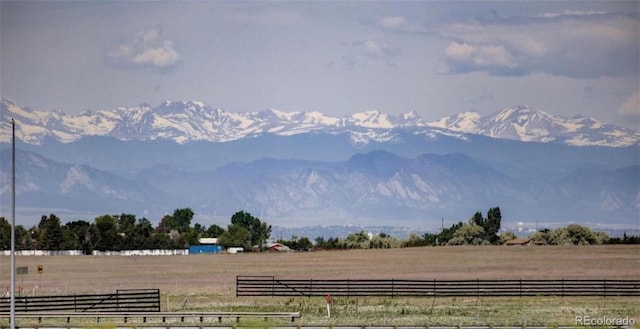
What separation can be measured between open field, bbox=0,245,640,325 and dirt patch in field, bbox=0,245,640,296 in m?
0.10

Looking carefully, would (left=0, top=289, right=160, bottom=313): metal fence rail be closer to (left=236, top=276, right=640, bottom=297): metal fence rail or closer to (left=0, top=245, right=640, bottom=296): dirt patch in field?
(left=236, top=276, right=640, bottom=297): metal fence rail

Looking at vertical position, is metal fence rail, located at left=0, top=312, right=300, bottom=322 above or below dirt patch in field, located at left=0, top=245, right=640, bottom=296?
below

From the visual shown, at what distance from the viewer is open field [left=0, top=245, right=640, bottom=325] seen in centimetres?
6938

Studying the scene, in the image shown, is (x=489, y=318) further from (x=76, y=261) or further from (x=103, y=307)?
(x=76, y=261)

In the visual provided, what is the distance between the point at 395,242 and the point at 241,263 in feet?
147

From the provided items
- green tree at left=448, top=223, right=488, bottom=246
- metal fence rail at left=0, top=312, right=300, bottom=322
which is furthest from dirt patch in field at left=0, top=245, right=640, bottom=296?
green tree at left=448, top=223, right=488, bottom=246

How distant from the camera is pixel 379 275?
389 feet

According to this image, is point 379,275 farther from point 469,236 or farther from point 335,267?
point 469,236

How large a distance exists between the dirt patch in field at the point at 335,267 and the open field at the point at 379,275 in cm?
10

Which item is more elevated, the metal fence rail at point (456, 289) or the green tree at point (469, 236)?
the green tree at point (469, 236)

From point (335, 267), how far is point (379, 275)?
16581mm

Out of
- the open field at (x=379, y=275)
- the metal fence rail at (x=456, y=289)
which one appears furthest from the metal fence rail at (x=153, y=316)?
the metal fence rail at (x=456, y=289)

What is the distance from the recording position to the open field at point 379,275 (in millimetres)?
69375

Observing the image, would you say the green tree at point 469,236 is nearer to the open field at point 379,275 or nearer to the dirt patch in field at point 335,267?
the open field at point 379,275
